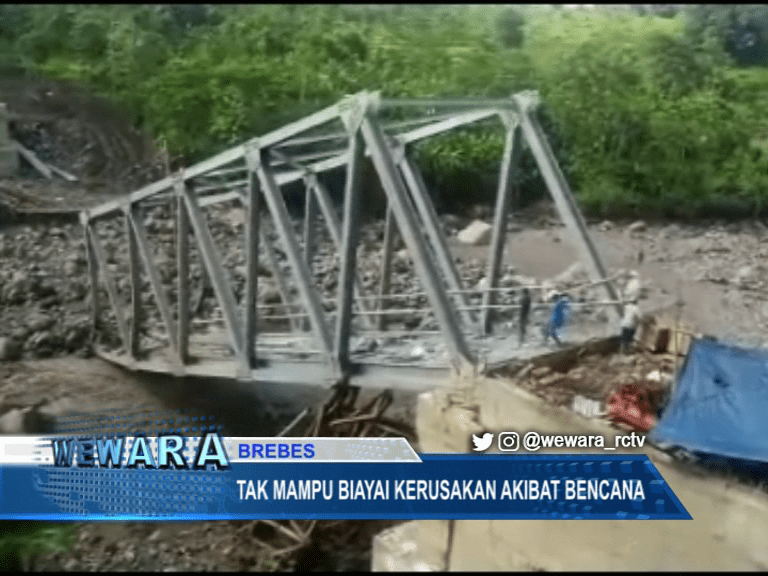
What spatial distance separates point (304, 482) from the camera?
11.3 ft

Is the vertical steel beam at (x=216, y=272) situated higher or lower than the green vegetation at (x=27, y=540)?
higher

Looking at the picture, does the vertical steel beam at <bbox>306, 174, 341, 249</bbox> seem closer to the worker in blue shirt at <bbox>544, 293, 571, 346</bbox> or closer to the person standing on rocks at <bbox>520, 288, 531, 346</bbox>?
the person standing on rocks at <bbox>520, 288, 531, 346</bbox>

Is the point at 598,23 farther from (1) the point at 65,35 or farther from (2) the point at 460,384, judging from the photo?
(1) the point at 65,35

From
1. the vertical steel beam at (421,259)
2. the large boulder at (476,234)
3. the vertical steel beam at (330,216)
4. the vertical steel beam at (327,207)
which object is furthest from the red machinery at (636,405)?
the vertical steel beam at (327,207)

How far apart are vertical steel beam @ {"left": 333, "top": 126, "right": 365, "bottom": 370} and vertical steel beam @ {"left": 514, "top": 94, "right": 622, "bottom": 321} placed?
798 millimetres

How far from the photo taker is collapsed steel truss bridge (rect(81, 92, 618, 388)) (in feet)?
11.7

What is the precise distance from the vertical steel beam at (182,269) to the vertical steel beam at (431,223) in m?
1.13

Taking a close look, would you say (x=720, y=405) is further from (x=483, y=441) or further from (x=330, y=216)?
(x=330, y=216)

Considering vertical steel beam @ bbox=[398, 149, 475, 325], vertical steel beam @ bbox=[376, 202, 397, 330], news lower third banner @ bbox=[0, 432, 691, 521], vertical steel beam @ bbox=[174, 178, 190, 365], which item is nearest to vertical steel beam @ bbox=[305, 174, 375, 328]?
vertical steel beam @ bbox=[376, 202, 397, 330]

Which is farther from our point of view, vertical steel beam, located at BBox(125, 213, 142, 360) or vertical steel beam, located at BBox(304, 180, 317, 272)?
vertical steel beam, located at BBox(125, 213, 142, 360)

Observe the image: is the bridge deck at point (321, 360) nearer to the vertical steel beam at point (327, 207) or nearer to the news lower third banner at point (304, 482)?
the news lower third banner at point (304, 482)

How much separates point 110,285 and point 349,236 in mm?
1353

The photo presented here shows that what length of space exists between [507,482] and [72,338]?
227 cm

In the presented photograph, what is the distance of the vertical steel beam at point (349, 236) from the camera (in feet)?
11.8
